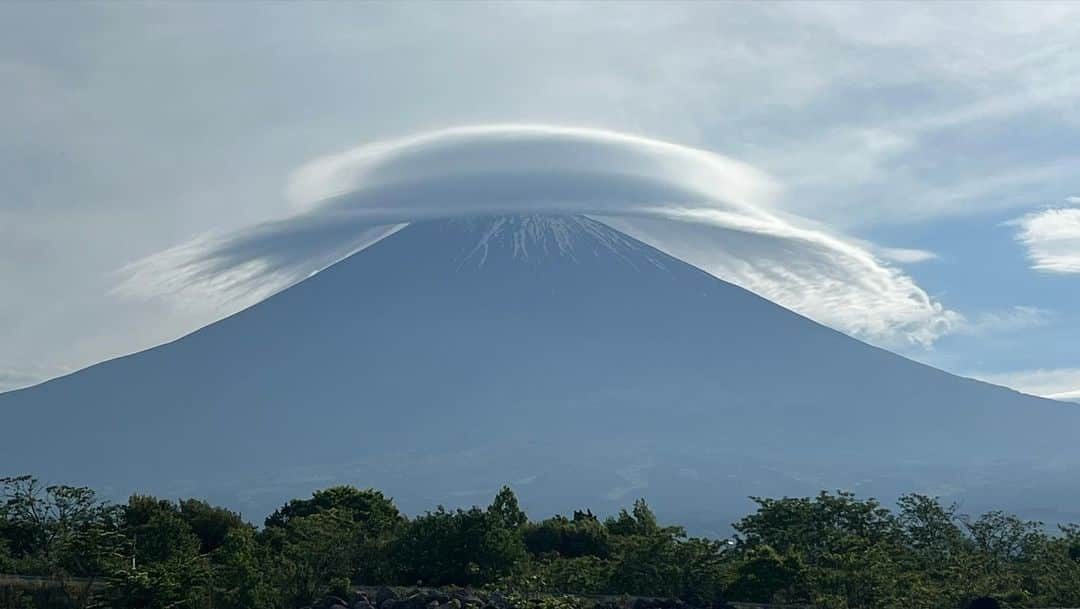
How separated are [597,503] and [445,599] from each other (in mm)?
159472

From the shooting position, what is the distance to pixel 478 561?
91.4 ft

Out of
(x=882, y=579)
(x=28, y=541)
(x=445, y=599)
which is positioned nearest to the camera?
(x=445, y=599)

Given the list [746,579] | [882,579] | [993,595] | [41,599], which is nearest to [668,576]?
[746,579]

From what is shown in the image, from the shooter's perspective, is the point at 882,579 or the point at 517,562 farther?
the point at 517,562

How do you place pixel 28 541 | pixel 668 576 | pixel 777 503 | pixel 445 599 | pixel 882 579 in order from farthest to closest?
pixel 777 503 < pixel 28 541 < pixel 668 576 < pixel 882 579 < pixel 445 599

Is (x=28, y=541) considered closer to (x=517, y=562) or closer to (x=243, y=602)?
(x=243, y=602)

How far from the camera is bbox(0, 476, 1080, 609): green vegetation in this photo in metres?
24.8

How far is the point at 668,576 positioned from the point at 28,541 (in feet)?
48.2

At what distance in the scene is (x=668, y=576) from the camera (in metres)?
27.2

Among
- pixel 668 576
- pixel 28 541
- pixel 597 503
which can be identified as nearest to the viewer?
pixel 668 576

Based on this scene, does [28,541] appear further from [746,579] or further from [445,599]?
[746,579]

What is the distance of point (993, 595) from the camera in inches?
1000

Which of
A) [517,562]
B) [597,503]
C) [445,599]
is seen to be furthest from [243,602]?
[597,503]

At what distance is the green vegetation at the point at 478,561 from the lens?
24766mm
